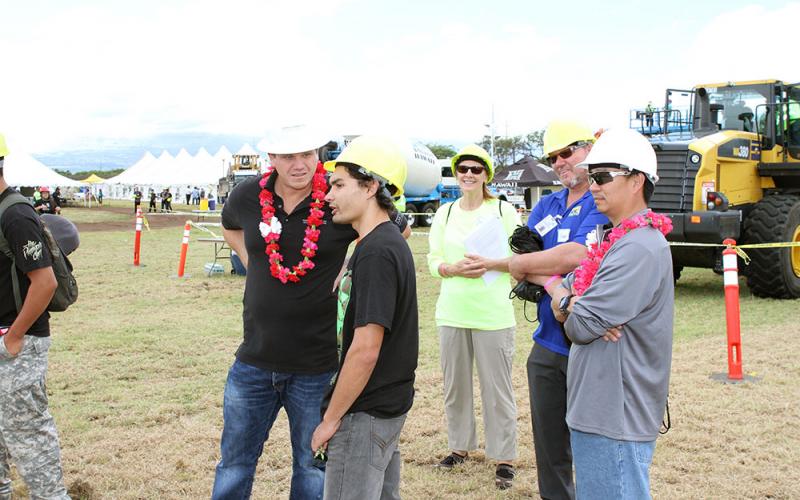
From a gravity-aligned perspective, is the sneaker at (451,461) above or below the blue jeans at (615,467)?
below

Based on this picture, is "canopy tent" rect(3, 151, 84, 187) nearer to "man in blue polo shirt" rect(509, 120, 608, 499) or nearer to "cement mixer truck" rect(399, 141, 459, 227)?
"cement mixer truck" rect(399, 141, 459, 227)

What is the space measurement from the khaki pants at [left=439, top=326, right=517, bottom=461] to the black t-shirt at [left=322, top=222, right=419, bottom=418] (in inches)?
74.3

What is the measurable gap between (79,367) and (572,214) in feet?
17.4

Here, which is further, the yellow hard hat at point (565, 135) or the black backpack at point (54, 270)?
the yellow hard hat at point (565, 135)

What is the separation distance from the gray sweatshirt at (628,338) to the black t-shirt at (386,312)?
0.56 meters

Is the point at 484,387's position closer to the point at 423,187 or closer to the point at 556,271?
the point at 556,271

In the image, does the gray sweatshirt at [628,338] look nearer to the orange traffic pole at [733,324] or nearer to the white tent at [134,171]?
the orange traffic pole at [733,324]

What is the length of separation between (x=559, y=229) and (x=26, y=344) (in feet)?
8.32

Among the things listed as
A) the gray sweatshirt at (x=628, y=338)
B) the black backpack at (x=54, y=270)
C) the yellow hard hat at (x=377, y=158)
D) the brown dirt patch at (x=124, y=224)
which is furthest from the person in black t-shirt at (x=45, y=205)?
the gray sweatshirt at (x=628, y=338)

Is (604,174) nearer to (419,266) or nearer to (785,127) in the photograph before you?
(785,127)

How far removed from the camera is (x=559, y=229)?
3471 millimetres

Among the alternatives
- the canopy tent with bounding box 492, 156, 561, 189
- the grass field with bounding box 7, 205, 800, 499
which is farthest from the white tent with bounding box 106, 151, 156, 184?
the grass field with bounding box 7, 205, 800, 499

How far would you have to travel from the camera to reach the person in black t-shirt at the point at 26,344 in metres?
3.31

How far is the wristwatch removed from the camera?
Result: 2.71 metres
